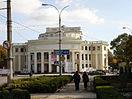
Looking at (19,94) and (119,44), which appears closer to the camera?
(19,94)

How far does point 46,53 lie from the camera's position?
9181 cm

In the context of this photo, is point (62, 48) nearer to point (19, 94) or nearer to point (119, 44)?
point (119, 44)

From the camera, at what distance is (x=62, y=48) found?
284ft

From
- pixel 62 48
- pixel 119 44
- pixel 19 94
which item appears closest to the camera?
pixel 19 94

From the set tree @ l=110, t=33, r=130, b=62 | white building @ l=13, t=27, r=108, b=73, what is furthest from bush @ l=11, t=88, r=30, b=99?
white building @ l=13, t=27, r=108, b=73

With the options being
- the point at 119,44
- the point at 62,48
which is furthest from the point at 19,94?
the point at 62,48

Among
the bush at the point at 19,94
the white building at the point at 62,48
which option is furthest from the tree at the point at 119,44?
the bush at the point at 19,94

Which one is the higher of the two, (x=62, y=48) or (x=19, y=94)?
(x=62, y=48)

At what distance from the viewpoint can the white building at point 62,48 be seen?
87.6 m

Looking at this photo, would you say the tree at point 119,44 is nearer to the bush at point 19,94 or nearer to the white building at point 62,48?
the white building at point 62,48

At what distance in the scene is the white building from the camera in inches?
3450

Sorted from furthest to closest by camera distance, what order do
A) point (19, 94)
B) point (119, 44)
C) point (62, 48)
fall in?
point (62, 48) → point (119, 44) → point (19, 94)

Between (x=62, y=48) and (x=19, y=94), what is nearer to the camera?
(x=19, y=94)

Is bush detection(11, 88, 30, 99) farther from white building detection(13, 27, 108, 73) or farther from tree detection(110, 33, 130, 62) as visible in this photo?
white building detection(13, 27, 108, 73)
